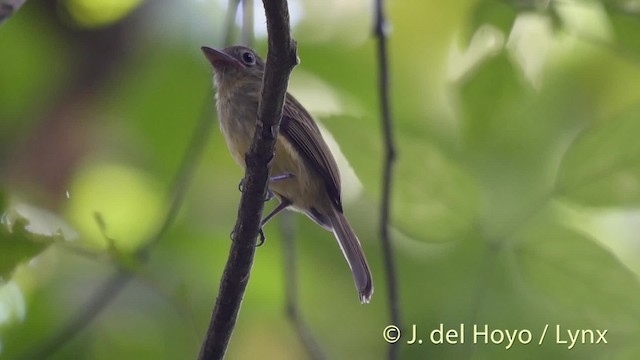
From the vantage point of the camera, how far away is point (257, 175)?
6.78ft

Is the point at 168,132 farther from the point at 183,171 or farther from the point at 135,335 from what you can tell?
the point at 135,335

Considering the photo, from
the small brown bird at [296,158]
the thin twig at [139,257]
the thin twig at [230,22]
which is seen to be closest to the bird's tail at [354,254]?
the small brown bird at [296,158]

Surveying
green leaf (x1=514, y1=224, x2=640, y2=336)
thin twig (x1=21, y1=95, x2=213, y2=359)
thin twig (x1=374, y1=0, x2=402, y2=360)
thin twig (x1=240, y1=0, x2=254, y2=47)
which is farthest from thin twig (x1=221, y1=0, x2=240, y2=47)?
green leaf (x1=514, y1=224, x2=640, y2=336)

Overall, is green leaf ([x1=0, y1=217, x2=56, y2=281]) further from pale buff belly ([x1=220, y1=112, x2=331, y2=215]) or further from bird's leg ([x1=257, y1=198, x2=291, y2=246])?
pale buff belly ([x1=220, y1=112, x2=331, y2=215])

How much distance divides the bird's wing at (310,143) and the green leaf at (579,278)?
97 centimetres

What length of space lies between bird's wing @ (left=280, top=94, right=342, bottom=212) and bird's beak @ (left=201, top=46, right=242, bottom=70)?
37 cm

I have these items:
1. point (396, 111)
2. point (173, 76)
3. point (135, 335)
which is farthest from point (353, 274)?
point (173, 76)

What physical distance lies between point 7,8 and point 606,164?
154 cm

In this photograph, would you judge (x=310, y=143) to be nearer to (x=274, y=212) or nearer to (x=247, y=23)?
(x=274, y=212)

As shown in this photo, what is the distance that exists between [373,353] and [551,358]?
0.59 m

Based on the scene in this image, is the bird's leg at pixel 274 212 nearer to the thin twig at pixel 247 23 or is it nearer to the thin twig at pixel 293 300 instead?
the thin twig at pixel 293 300

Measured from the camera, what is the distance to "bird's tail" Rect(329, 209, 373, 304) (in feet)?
8.98

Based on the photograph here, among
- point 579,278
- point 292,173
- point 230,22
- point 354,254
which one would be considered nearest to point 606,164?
point 579,278

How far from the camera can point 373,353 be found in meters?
2.92
